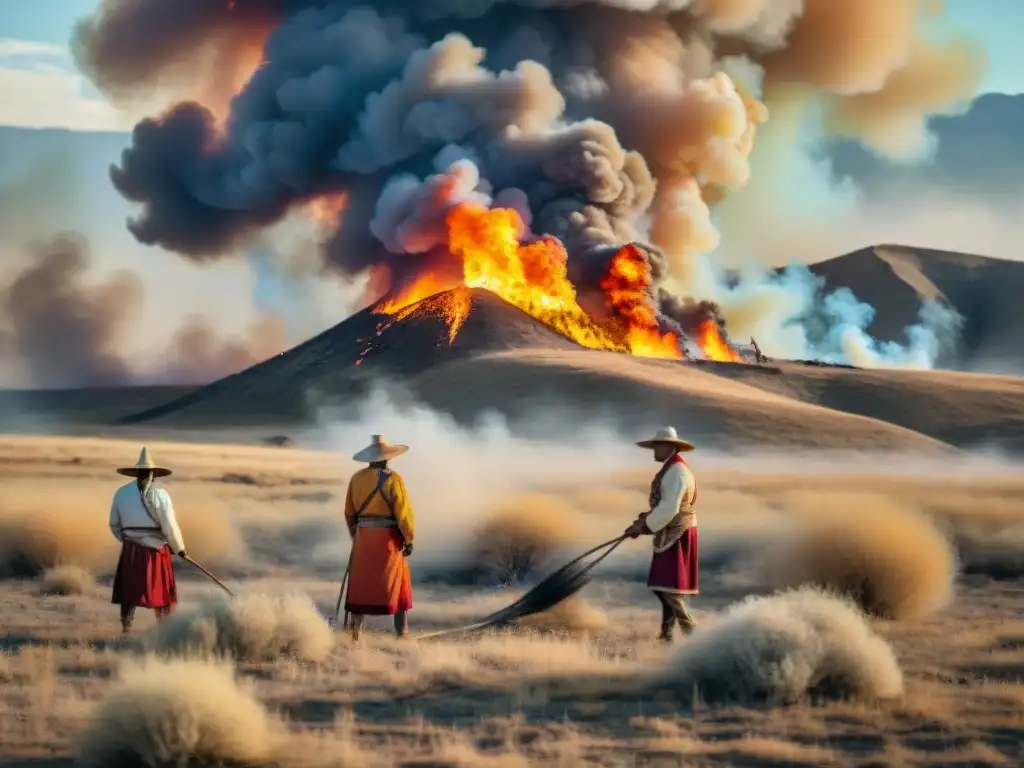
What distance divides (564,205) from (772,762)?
68153 mm

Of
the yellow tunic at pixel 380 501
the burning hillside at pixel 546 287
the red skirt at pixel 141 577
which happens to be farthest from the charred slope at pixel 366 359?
the yellow tunic at pixel 380 501

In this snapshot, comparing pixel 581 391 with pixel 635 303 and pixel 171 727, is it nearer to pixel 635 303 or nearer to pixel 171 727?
pixel 635 303

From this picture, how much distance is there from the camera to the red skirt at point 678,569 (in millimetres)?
12477

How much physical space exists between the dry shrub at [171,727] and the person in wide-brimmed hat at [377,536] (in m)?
4.51

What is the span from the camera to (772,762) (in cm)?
851

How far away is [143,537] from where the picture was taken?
1313 cm

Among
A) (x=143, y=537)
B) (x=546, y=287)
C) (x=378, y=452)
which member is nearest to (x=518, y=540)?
(x=378, y=452)

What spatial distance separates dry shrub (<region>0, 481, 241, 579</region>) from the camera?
762 inches

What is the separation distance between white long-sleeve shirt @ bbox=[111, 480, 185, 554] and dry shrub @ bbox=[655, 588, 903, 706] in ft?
16.6

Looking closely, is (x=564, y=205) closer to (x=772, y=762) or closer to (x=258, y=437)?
(x=258, y=437)

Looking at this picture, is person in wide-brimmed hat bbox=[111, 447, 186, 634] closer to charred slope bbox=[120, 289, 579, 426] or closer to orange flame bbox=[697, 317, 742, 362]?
charred slope bbox=[120, 289, 579, 426]

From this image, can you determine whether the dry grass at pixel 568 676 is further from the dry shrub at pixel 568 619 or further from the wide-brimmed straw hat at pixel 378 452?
the wide-brimmed straw hat at pixel 378 452

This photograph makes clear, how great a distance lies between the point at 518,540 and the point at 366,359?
5642cm

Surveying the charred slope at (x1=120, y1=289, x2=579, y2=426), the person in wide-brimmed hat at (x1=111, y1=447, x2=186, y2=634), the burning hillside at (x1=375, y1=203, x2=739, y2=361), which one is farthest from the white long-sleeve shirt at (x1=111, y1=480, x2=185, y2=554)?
the burning hillside at (x1=375, y1=203, x2=739, y2=361)
